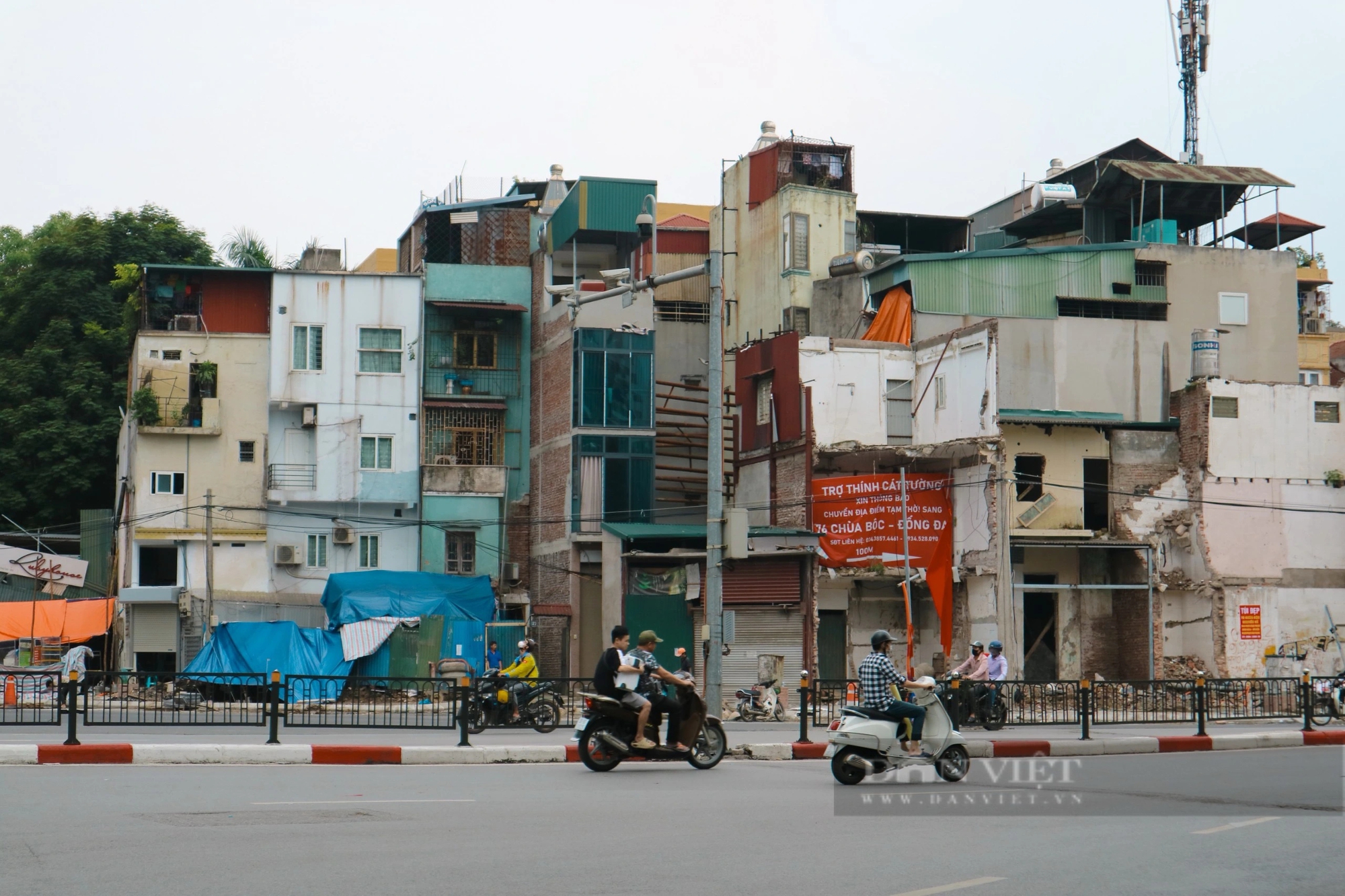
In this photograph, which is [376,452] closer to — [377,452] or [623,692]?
[377,452]

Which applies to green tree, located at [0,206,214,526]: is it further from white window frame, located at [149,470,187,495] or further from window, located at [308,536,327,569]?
window, located at [308,536,327,569]

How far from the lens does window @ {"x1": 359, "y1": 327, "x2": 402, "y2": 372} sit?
42.9m

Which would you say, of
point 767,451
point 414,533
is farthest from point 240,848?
point 414,533

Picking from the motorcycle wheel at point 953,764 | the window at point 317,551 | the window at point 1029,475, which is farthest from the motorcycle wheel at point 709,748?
the window at point 317,551

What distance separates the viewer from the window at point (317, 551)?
42094mm

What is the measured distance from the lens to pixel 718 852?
9.38 m

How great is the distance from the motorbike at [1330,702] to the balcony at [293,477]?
→ 91.7 feet

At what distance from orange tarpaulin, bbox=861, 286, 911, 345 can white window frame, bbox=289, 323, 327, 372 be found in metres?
16.4

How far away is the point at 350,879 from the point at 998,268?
35.2 meters

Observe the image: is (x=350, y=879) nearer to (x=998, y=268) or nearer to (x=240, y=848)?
(x=240, y=848)

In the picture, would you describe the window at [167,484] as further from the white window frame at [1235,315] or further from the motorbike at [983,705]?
the white window frame at [1235,315]

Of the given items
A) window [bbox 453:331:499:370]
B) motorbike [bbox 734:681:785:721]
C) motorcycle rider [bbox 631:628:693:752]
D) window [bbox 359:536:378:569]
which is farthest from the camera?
window [bbox 453:331:499:370]

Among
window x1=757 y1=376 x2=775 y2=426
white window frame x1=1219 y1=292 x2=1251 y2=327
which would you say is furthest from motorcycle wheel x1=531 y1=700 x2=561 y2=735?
white window frame x1=1219 y1=292 x2=1251 y2=327

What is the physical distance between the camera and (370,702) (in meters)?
22.5
